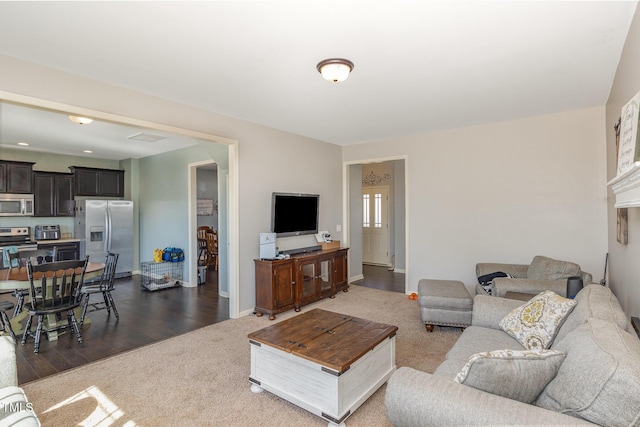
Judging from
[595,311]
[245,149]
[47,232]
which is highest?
[245,149]

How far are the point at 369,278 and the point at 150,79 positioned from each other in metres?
5.17

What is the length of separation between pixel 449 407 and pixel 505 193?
3.97 m

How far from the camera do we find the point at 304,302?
460 centimetres

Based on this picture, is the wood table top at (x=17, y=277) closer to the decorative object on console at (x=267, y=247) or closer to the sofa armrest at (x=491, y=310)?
the decorative object on console at (x=267, y=247)

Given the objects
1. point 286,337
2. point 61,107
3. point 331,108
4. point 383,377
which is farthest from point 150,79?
point 383,377

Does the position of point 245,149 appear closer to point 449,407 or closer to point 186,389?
point 186,389

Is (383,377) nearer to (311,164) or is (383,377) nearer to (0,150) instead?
(311,164)

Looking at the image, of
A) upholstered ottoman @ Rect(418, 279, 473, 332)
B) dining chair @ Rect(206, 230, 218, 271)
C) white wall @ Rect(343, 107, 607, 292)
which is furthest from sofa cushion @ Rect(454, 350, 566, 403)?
dining chair @ Rect(206, 230, 218, 271)

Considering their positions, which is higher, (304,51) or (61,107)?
(304,51)

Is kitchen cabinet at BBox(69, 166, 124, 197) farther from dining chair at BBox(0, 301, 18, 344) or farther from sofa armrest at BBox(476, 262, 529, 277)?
sofa armrest at BBox(476, 262, 529, 277)

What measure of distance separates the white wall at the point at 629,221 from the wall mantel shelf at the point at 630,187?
1.56 feet

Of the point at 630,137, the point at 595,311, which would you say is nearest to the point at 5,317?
the point at 595,311

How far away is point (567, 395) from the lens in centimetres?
126

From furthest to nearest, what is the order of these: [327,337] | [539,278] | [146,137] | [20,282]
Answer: [146,137] < [539,278] < [20,282] < [327,337]
